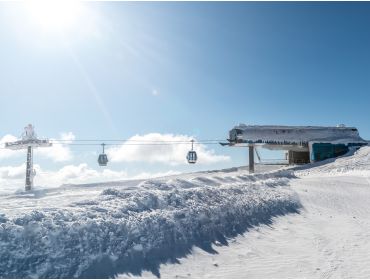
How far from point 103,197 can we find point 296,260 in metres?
6.26

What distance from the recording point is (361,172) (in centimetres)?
2725

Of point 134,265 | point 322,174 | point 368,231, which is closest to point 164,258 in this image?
point 134,265

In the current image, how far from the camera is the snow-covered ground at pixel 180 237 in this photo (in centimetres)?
817

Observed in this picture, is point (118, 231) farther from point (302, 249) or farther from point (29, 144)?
point (29, 144)

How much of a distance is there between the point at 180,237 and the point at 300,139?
30.1 m

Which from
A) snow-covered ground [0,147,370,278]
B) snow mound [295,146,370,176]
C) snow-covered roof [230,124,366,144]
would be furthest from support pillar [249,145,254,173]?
snow-covered ground [0,147,370,278]

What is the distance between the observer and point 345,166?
30.0m

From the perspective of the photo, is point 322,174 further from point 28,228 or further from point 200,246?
point 28,228

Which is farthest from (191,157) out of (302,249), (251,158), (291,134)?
(302,249)

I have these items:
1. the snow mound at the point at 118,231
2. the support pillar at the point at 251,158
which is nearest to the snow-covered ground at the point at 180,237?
the snow mound at the point at 118,231

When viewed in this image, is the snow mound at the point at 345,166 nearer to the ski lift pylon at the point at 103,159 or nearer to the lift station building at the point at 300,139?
the lift station building at the point at 300,139

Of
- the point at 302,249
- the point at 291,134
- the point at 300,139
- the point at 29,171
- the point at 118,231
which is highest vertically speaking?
the point at 291,134

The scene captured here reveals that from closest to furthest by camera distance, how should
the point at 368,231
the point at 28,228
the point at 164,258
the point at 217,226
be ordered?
the point at 28,228, the point at 164,258, the point at 217,226, the point at 368,231

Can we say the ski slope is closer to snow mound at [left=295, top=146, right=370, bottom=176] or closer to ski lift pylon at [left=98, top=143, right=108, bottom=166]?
snow mound at [left=295, top=146, right=370, bottom=176]
